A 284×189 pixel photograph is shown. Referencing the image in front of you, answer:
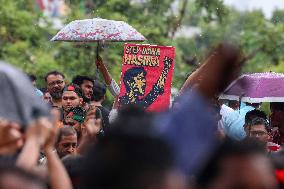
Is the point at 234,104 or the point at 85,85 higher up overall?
the point at 85,85

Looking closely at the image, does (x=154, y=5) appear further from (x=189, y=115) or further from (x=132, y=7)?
(x=189, y=115)

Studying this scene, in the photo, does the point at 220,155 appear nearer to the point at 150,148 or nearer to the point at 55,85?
the point at 150,148

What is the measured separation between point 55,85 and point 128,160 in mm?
6870

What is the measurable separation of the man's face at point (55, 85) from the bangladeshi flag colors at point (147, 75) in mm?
933

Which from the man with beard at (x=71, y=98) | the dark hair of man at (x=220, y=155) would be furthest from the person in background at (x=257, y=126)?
the dark hair of man at (x=220, y=155)

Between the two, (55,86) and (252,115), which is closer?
(252,115)

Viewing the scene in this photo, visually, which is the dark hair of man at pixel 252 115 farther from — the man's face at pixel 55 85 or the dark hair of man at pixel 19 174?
the dark hair of man at pixel 19 174

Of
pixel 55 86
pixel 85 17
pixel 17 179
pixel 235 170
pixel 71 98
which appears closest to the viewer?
pixel 17 179

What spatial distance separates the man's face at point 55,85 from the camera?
9414 millimetres

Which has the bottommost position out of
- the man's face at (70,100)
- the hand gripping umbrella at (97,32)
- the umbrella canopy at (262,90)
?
the man's face at (70,100)

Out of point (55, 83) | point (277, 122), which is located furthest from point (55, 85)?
point (277, 122)

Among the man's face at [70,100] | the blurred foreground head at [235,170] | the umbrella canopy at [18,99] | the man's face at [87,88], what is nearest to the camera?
the blurred foreground head at [235,170]

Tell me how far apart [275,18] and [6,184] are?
61.0ft

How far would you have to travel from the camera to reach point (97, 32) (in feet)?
31.1
